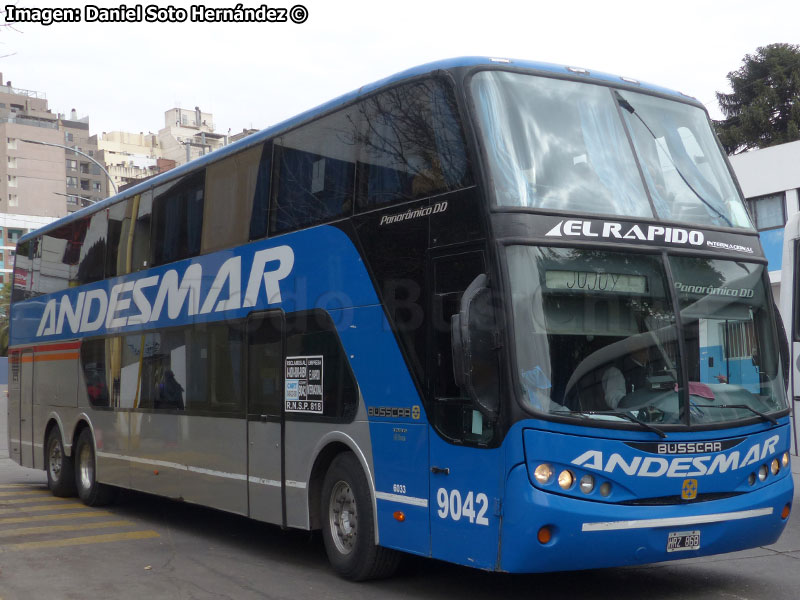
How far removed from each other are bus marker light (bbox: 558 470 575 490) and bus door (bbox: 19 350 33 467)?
12208 mm

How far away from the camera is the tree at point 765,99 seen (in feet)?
164

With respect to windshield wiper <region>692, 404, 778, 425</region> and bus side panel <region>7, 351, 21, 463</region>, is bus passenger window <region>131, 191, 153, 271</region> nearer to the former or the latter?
bus side panel <region>7, 351, 21, 463</region>

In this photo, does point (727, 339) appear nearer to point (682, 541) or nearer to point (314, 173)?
point (682, 541)

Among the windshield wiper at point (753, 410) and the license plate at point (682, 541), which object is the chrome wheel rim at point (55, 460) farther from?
the windshield wiper at point (753, 410)

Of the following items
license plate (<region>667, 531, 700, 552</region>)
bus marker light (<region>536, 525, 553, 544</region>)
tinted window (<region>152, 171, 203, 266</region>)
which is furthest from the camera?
tinted window (<region>152, 171, 203, 266</region>)

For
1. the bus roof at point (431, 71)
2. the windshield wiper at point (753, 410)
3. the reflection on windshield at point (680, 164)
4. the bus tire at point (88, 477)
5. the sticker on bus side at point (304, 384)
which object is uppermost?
the bus roof at point (431, 71)

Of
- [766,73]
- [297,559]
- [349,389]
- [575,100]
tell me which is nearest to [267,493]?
[297,559]

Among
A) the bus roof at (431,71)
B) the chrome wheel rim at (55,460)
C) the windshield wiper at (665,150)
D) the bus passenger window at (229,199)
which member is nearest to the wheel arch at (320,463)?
the bus passenger window at (229,199)

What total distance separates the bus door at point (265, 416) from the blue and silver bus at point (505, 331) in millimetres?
28

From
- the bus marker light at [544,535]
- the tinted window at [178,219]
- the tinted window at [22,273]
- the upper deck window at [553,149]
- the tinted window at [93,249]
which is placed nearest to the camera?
the bus marker light at [544,535]

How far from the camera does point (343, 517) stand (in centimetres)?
858

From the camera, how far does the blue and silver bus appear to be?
6695mm

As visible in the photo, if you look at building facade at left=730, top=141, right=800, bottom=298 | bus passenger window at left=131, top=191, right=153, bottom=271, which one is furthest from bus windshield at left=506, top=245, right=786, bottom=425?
building facade at left=730, top=141, right=800, bottom=298

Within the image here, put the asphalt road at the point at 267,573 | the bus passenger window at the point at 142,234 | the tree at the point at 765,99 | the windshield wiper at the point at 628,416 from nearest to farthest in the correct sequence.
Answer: the windshield wiper at the point at 628,416 → the asphalt road at the point at 267,573 → the bus passenger window at the point at 142,234 → the tree at the point at 765,99
